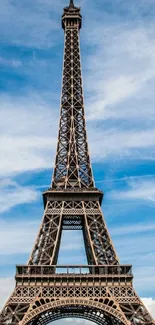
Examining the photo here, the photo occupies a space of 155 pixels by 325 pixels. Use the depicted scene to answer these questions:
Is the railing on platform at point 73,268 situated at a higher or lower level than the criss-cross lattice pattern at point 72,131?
lower

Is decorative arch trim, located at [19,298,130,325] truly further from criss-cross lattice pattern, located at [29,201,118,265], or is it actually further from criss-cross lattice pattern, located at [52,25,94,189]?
criss-cross lattice pattern, located at [52,25,94,189]

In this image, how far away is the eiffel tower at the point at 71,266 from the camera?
148 ft

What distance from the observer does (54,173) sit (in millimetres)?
57594

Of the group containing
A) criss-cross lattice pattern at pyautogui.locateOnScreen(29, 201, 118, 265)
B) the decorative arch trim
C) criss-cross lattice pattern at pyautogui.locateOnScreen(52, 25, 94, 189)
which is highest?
criss-cross lattice pattern at pyautogui.locateOnScreen(52, 25, 94, 189)

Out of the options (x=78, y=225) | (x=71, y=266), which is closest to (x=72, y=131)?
(x=78, y=225)

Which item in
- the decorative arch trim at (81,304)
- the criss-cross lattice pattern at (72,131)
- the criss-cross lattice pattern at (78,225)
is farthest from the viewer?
the criss-cross lattice pattern at (72,131)

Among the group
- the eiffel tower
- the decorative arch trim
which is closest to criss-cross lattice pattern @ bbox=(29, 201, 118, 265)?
the eiffel tower

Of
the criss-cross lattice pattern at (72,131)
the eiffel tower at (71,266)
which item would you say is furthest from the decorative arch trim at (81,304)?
the criss-cross lattice pattern at (72,131)

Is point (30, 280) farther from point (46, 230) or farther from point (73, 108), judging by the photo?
point (73, 108)

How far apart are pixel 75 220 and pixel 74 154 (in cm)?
874

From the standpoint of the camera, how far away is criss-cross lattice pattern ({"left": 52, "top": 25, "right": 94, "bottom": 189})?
57.3 metres

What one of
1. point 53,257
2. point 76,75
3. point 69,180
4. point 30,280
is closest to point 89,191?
point 69,180

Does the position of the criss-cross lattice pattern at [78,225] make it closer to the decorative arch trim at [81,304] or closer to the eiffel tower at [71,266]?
the eiffel tower at [71,266]

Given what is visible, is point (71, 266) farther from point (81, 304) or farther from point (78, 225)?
point (78, 225)
